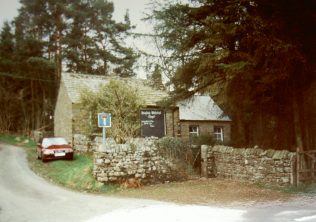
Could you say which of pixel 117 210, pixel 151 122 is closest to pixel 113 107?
pixel 151 122

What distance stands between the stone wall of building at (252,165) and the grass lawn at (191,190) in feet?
1.61

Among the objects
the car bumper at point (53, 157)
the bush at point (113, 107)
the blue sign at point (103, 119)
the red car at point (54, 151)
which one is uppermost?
the bush at point (113, 107)

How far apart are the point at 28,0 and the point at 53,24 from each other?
13.8ft

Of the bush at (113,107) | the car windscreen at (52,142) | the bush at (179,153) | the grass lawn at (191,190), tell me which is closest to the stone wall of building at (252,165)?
the grass lawn at (191,190)

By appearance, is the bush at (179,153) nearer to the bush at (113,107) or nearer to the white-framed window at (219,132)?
the bush at (113,107)

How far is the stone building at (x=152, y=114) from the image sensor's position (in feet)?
87.0

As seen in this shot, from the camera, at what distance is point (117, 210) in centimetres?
1064

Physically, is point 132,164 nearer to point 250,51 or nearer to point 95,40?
point 250,51

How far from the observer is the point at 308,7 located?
47.4 feet

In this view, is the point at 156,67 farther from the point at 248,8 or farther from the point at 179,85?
the point at 248,8

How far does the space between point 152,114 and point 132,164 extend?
1026 cm

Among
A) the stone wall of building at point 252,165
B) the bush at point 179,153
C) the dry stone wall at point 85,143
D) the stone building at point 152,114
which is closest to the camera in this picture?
the stone wall of building at point 252,165

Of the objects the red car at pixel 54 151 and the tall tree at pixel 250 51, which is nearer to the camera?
the tall tree at pixel 250 51

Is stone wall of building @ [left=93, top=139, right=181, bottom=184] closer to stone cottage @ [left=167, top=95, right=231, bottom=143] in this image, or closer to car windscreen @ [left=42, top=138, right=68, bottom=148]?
car windscreen @ [left=42, top=138, right=68, bottom=148]
